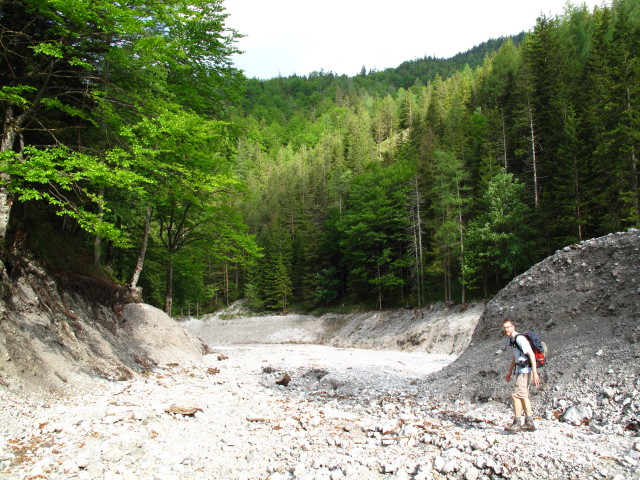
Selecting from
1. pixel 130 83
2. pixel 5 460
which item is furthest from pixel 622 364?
pixel 130 83

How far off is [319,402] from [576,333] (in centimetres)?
653

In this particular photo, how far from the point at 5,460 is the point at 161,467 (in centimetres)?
173

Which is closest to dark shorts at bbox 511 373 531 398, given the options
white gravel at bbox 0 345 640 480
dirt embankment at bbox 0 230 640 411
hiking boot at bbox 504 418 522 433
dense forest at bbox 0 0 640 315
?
hiking boot at bbox 504 418 522 433

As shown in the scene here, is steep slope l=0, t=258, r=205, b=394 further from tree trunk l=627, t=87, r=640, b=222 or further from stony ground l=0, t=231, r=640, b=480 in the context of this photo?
tree trunk l=627, t=87, r=640, b=222

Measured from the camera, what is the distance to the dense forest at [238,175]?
9.34 m

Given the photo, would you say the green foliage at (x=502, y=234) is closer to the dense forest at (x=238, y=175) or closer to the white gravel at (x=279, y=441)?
the dense forest at (x=238, y=175)

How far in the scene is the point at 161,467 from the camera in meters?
4.68

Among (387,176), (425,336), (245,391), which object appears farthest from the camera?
(387,176)

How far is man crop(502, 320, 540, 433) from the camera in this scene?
5939mm

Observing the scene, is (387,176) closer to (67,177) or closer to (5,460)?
(67,177)

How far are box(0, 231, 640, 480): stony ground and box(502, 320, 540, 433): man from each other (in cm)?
28

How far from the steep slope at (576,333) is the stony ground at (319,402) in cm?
4

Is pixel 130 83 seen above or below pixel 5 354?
above

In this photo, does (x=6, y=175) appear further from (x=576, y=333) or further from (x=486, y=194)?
(x=486, y=194)
